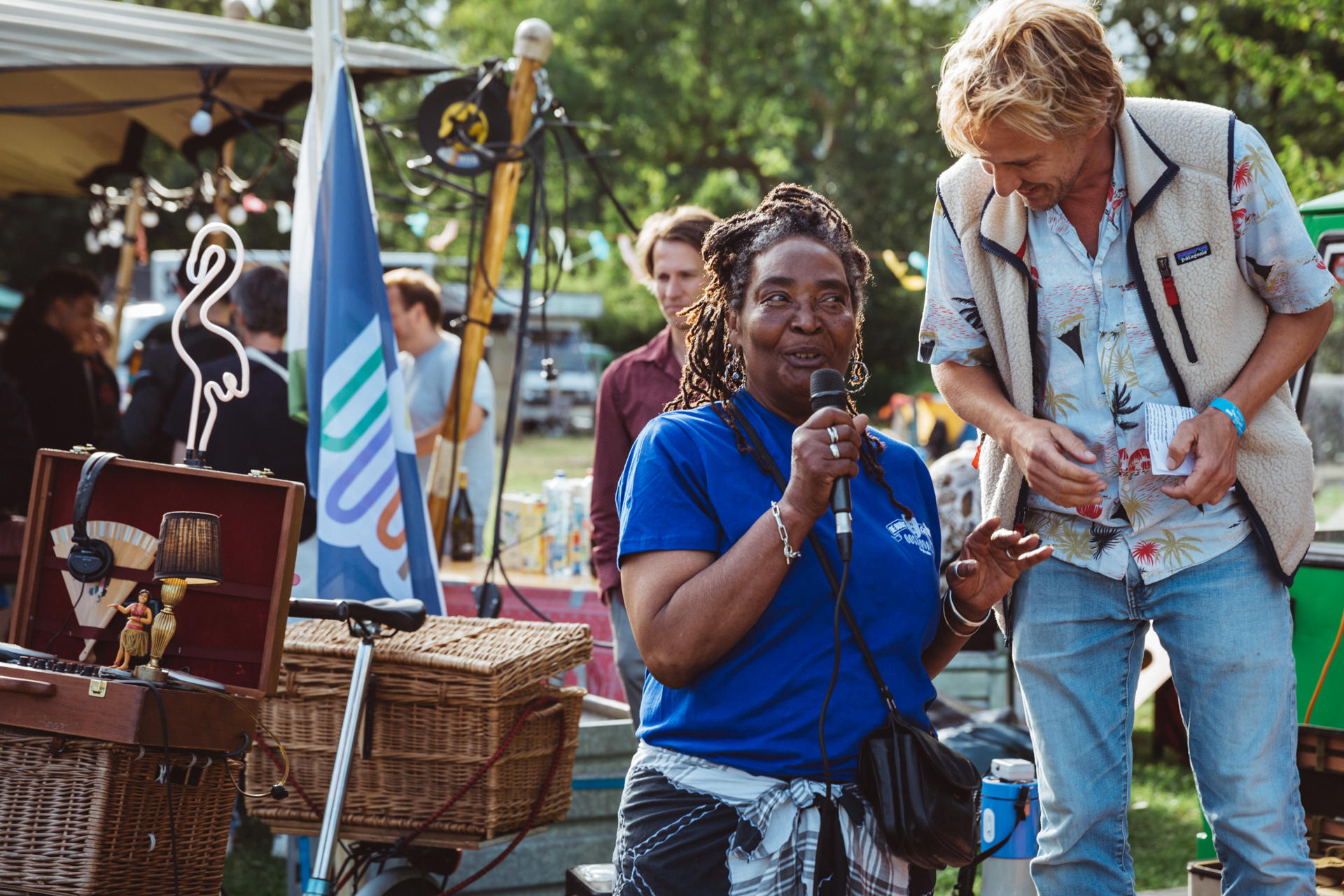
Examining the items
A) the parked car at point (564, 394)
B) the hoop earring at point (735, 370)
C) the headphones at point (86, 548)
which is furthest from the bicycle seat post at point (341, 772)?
the parked car at point (564, 394)

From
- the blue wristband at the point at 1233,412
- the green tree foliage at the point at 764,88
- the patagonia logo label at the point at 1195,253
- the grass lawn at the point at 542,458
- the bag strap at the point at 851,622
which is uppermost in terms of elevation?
the green tree foliage at the point at 764,88

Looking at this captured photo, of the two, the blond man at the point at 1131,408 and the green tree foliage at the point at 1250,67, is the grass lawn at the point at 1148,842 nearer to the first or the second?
the blond man at the point at 1131,408

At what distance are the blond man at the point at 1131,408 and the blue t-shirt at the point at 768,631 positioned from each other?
0.38 meters

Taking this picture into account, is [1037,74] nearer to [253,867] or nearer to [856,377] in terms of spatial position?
[856,377]

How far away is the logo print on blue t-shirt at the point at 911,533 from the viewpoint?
2.16 m

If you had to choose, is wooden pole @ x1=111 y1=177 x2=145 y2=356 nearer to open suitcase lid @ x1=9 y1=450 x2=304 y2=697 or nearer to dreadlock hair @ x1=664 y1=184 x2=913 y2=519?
open suitcase lid @ x1=9 y1=450 x2=304 y2=697

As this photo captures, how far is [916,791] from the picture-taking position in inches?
74.3

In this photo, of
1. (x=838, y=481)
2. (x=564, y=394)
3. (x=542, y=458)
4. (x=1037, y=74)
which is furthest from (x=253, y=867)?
(x=564, y=394)

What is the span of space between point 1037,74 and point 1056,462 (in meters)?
0.66

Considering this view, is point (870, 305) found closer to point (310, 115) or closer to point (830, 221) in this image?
point (310, 115)

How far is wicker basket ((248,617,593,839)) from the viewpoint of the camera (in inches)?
116

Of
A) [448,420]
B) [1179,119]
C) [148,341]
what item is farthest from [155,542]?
[148,341]

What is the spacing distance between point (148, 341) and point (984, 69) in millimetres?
6259

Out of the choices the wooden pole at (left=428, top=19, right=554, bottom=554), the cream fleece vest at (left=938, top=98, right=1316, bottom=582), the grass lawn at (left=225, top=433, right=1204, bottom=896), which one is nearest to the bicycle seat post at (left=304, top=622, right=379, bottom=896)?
the grass lawn at (left=225, top=433, right=1204, bottom=896)
